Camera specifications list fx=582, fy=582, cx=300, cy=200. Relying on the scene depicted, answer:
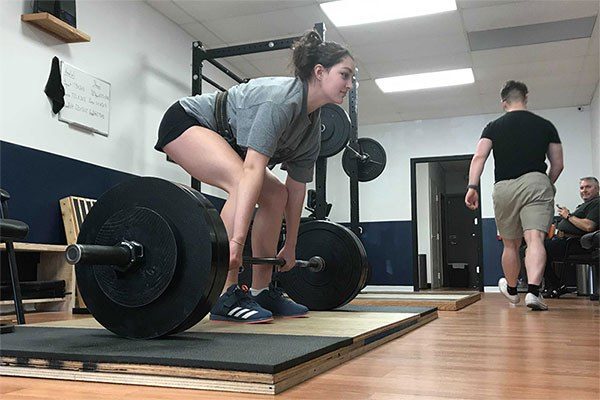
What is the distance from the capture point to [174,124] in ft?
6.02

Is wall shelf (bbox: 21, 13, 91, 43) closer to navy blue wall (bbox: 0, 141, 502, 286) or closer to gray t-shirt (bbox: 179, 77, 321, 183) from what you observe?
navy blue wall (bbox: 0, 141, 502, 286)

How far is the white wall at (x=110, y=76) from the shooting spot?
10.8 feet

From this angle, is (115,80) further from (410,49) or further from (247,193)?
(247,193)

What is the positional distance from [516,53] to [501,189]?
2.79 metres

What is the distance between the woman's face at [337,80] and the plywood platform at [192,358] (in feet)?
2.55

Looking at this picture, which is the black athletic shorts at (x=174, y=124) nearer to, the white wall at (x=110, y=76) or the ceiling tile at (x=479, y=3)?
the white wall at (x=110, y=76)

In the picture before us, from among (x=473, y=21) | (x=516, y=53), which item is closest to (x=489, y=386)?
(x=473, y=21)

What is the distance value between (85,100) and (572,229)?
145 inches

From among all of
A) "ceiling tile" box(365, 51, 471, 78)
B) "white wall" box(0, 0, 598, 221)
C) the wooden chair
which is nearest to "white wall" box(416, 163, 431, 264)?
"white wall" box(0, 0, 598, 221)

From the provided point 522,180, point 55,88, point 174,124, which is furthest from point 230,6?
point 174,124

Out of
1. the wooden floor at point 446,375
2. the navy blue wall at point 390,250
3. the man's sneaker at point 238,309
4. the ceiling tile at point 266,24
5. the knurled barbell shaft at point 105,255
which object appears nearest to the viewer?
the wooden floor at point 446,375

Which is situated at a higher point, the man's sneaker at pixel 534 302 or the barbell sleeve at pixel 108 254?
the barbell sleeve at pixel 108 254

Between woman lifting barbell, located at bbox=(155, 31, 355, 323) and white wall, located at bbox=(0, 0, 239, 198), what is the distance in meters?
1.86

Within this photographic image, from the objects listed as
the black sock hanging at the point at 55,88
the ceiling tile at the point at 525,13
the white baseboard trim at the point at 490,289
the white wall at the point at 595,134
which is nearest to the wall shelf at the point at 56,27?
the black sock hanging at the point at 55,88
